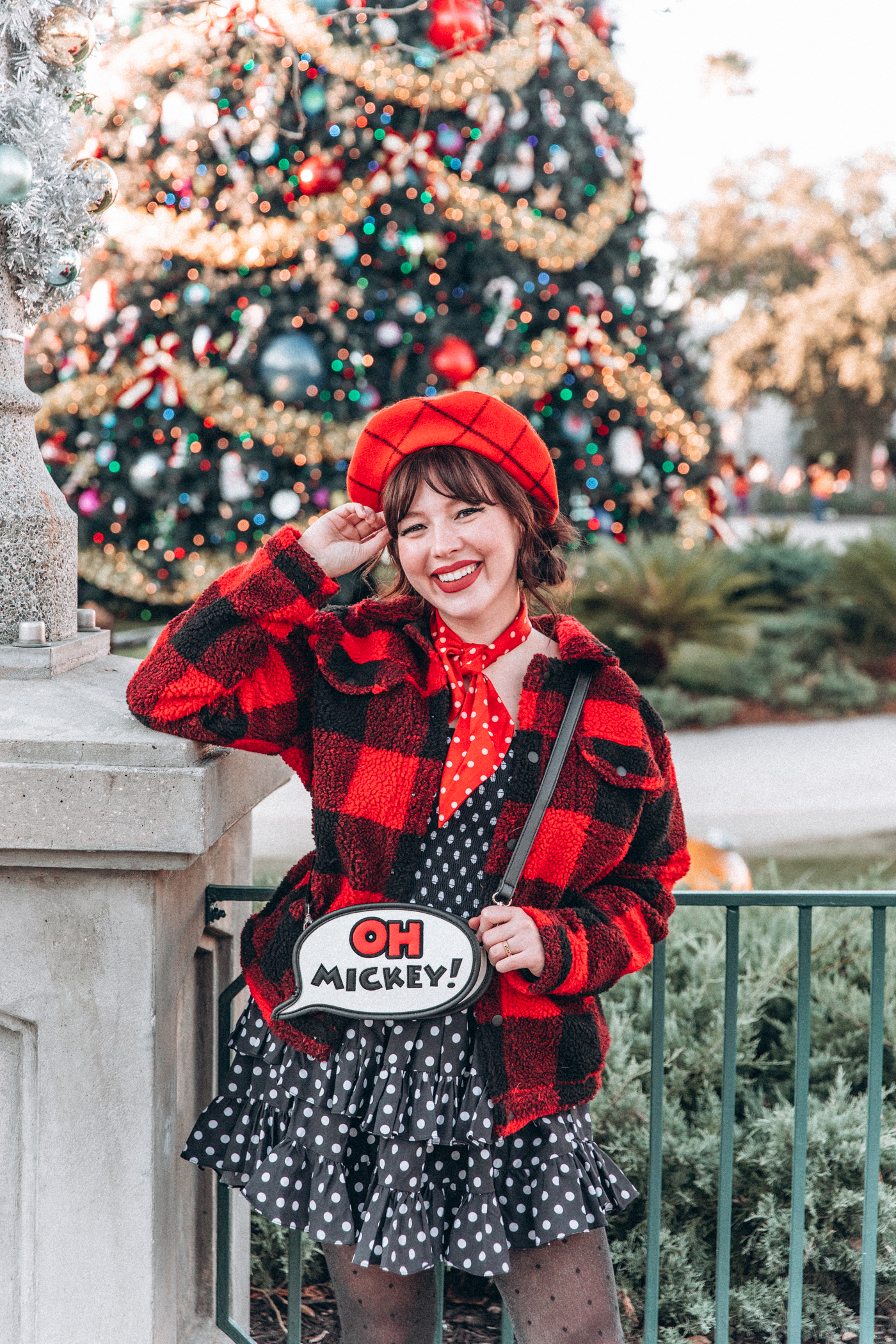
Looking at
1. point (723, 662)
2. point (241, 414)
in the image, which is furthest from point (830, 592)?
point (241, 414)

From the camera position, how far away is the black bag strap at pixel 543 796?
164cm

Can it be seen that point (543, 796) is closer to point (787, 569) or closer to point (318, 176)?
point (318, 176)

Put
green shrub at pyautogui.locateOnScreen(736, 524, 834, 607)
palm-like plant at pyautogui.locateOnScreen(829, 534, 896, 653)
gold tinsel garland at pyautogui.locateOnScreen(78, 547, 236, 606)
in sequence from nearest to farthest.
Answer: gold tinsel garland at pyautogui.locateOnScreen(78, 547, 236, 606), palm-like plant at pyautogui.locateOnScreen(829, 534, 896, 653), green shrub at pyautogui.locateOnScreen(736, 524, 834, 607)

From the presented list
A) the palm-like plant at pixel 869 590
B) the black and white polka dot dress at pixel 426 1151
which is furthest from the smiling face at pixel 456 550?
the palm-like plant at pixel 869 590

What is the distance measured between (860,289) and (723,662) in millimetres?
20400

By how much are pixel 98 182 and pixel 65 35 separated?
0.72ft

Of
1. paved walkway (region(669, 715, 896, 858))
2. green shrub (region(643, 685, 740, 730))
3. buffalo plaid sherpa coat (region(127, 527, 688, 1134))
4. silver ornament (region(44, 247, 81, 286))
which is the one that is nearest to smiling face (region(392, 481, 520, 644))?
buffalo plaid sherpa coat (region(127, 527, 688, 1134))

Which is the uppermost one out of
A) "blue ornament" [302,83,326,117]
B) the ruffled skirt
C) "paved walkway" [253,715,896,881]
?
"blue ornament" [302,83,326,117]

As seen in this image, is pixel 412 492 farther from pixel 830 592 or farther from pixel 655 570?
pixel 830 592

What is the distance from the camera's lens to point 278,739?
5.90 feet

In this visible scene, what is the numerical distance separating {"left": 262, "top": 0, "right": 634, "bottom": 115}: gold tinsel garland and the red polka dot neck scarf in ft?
9.88

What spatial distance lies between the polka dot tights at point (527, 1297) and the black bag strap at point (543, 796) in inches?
20.1

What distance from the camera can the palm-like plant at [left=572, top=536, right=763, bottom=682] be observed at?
314 inches

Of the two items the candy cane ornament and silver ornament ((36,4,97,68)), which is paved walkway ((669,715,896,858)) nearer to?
the candy cane ornament
